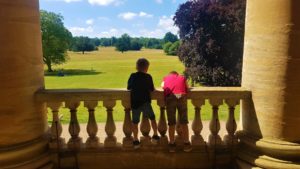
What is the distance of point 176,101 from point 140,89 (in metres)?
0.70

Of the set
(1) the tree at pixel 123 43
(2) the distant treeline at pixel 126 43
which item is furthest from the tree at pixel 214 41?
(1) the tree at pixel 123 43

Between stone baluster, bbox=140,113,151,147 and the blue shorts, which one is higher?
the blue shorts

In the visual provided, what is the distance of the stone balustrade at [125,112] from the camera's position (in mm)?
6262

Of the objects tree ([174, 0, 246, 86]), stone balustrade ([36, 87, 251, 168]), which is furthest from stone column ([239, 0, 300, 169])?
tree ([174, 0, 246, 86])

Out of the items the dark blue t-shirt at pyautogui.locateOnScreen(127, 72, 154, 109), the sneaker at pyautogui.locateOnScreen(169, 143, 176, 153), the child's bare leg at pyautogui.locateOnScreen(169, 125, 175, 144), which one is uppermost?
the dark blue t-shirt at pyautogui.locateOnScreen(127, 72, 154, 109)

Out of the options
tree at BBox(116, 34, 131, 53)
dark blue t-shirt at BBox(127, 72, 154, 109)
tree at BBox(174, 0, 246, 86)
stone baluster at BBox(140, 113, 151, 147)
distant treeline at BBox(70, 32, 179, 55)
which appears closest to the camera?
dark blue t-shirt at BBox(127, 72, 154, 109)

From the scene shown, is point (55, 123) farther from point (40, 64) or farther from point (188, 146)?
point (188, 146)

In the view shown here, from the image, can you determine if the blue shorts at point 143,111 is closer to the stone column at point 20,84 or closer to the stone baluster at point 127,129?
the stone baluster at point 127,129

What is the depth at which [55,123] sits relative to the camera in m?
6.47

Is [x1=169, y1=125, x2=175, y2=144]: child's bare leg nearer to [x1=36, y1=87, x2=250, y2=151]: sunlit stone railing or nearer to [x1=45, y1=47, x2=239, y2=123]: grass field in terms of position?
[x1=36, y1=87, x2=250, y2=151]: sunlit stone railing

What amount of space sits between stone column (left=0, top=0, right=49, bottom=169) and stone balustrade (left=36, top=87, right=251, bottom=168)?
0.34 meters

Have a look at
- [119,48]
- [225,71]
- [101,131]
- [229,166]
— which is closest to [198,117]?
[229,166]

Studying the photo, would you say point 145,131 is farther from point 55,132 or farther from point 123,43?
point 123,43

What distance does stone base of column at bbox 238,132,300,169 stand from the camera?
5738 millimetres
